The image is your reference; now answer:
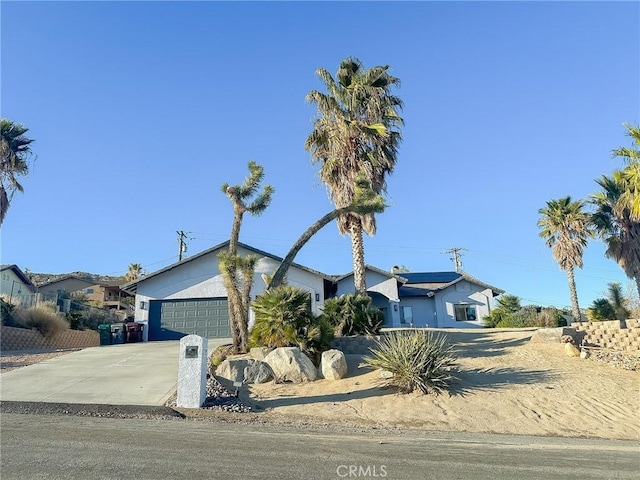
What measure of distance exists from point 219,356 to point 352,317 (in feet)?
17.2

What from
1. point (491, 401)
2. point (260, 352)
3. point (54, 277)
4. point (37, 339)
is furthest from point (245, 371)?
point (54, 277)

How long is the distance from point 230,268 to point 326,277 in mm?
12945

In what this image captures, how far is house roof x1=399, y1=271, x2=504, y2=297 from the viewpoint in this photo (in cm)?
3566

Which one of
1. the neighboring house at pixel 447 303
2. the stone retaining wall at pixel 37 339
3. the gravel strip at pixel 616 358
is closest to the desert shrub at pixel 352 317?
the gravel strip at pixel 616 358

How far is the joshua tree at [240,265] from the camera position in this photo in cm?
1557

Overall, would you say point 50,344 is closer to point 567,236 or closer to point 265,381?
point 265,381

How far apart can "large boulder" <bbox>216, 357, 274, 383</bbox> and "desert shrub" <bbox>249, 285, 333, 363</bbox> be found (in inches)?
52.6

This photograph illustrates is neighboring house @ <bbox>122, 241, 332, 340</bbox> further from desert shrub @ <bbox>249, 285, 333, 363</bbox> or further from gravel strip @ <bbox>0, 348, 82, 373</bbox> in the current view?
desert shrub @ <bbox>249, 285, 333, 363</bbox>

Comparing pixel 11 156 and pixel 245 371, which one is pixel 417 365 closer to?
pixel 245 371

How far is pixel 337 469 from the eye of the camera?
6.05 m

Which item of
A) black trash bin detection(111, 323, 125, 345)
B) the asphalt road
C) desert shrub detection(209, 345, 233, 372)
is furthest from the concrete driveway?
black trash bin detection(111, 323, 125, 345)

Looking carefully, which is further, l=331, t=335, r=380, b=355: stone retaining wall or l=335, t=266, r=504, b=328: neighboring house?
l=335, t=266, r=504, b=328: neighboring house

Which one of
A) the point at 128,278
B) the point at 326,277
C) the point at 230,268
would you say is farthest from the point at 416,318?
the point at 128,278

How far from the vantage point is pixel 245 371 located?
42.1ft
